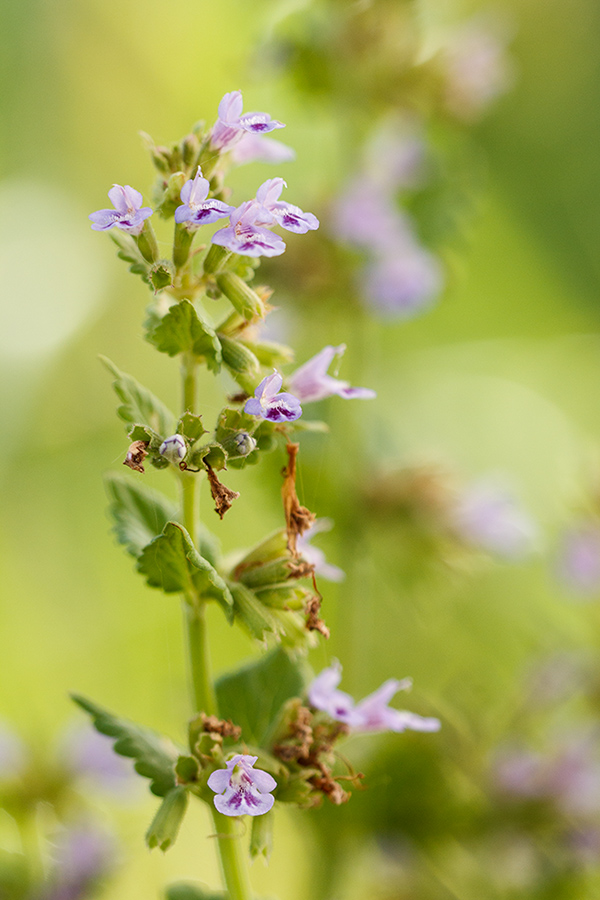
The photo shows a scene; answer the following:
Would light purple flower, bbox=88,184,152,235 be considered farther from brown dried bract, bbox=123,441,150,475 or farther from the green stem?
the green stem

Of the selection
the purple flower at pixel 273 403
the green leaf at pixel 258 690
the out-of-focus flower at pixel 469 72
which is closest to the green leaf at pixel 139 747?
the green leaf at pixel 258 690

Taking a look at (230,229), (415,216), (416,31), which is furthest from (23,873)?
(416,31)

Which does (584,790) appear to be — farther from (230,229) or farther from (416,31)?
(416,31)

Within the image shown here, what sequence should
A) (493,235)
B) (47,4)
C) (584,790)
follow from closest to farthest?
(584,790) → (47,4) → (493,235)

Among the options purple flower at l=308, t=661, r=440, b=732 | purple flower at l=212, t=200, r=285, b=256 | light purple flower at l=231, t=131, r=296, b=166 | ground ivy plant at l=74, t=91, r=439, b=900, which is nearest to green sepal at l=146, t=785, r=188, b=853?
ground ivy plant at l=74, t=91, r=439, b=900

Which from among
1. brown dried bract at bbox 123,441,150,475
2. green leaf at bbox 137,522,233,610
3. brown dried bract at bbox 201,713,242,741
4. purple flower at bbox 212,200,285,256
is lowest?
brown dried bract at bbox 201,713,242,741

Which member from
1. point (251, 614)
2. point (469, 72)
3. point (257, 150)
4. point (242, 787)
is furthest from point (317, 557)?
point (469, 72)
